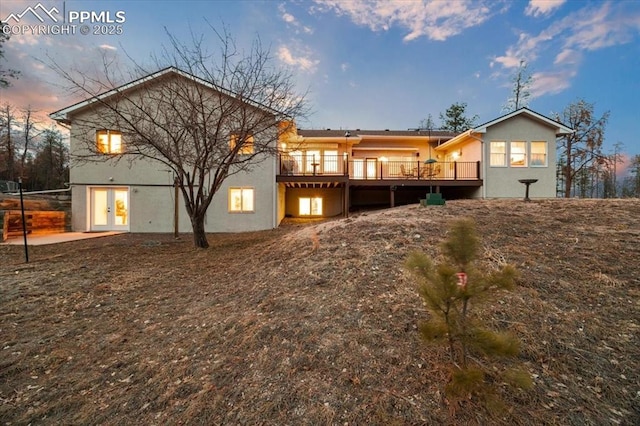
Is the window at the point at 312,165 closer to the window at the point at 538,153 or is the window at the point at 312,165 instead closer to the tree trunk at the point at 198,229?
the tree trunk at the point at 198,229

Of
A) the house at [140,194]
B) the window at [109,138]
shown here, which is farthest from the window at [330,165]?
the window at [109,138]

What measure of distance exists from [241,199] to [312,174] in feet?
11.9

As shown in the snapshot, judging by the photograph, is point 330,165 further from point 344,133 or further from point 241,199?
point 241,199

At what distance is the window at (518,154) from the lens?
14.3 metres

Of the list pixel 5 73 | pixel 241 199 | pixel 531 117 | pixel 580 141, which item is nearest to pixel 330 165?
pixel 241 199

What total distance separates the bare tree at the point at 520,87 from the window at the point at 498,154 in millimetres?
12501

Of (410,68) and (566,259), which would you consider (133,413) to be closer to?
(566,259)

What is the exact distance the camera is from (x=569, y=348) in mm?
2613

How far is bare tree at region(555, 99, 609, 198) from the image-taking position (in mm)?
20453

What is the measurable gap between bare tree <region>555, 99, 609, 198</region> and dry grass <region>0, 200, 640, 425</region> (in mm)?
20147

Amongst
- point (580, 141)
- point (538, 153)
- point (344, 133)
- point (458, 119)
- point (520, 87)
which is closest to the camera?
point (538, 153)

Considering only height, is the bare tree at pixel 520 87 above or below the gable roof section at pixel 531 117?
above

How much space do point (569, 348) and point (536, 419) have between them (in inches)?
40.8

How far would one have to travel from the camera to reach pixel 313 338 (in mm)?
2969
